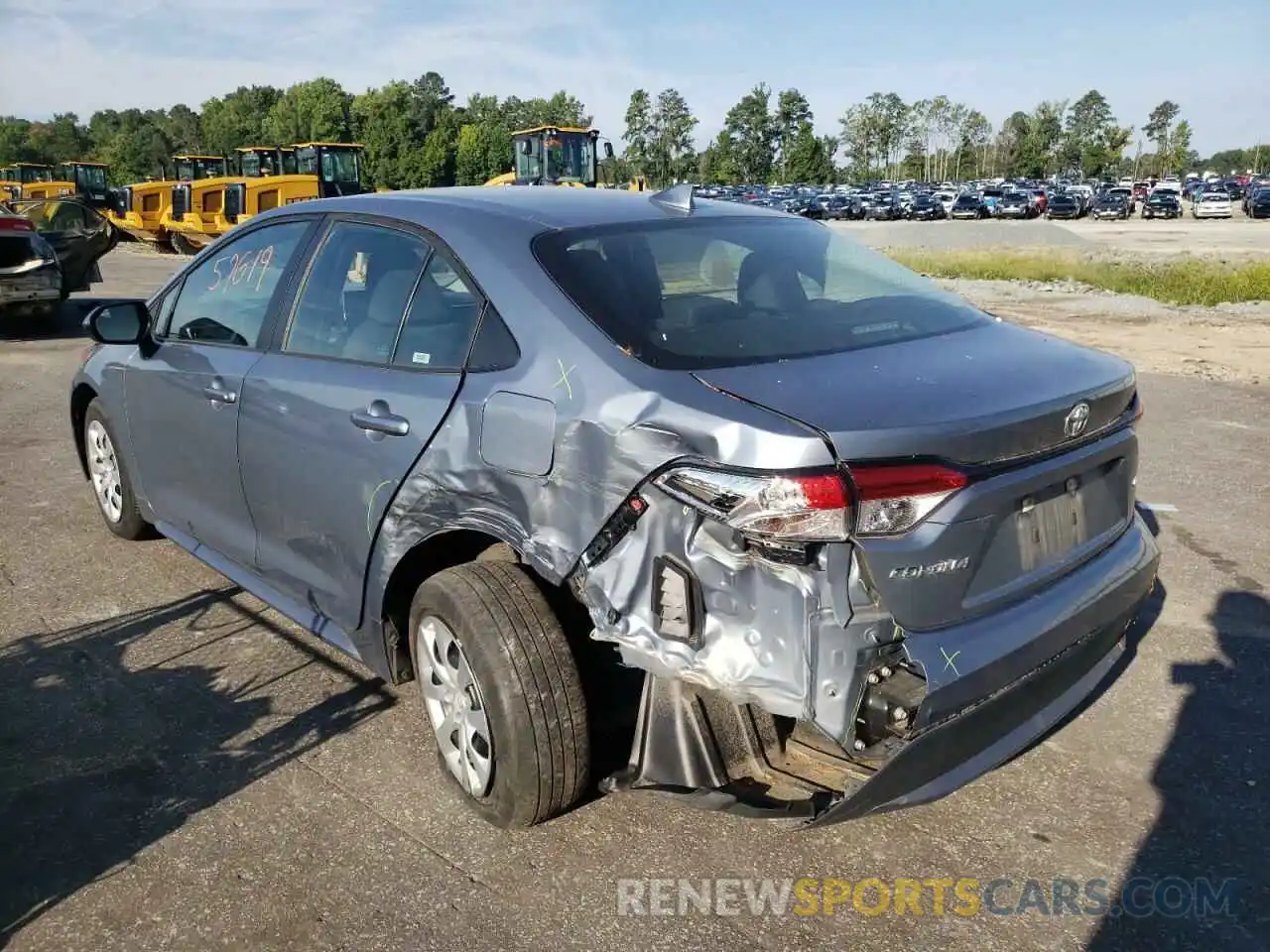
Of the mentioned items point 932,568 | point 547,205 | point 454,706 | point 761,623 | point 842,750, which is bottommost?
point 454,706

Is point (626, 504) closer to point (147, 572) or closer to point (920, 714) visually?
point (920, 714)

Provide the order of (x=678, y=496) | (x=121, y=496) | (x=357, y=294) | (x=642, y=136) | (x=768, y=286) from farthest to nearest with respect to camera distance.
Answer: (x=642, y=136)
(x=121, y=496)
(x=357, y=294)
(x=768, y=286)
(x=678, y=496)

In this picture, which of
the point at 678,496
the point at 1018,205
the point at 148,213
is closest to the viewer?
the point at 678,496

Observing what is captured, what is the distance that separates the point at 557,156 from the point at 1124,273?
13648 mm

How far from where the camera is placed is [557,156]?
27.2m

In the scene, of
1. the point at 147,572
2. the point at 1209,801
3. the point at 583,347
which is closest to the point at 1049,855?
the point at 1209,801

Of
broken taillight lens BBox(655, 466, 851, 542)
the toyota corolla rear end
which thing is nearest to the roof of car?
the toyota corolla rear end

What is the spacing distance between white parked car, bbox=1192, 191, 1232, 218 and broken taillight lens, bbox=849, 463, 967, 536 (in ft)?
204

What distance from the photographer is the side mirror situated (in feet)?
14.7

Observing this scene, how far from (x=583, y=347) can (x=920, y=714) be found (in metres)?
1.21

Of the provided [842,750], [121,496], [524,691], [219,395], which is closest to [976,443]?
[842,750]

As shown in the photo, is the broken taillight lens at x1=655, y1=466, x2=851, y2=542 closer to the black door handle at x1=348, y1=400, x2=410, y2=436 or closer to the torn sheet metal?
the torn sheet metal

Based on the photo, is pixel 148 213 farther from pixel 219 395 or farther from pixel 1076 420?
Answer: pixel 1076 420

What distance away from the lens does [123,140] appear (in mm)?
106562
